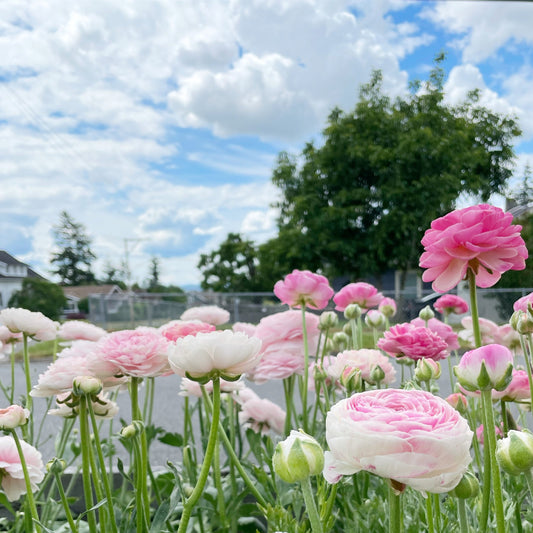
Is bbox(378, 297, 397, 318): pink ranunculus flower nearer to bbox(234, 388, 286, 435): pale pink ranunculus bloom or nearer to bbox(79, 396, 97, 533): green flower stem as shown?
bbox(234, 388, 286, 435): pale pink ranunculus bloom

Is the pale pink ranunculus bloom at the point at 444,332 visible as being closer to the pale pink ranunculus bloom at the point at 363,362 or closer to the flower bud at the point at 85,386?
the pale pink ranunculus bloom at the point at 363,362

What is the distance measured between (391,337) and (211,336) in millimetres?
432

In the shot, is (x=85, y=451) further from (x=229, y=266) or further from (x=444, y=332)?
(x=229, y=266)

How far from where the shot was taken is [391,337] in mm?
849

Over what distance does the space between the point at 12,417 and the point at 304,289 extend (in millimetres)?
555

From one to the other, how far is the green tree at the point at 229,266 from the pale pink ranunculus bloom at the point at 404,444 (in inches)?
932

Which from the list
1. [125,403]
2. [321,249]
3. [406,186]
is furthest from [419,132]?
[125,403]

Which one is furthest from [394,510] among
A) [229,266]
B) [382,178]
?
[229,266]

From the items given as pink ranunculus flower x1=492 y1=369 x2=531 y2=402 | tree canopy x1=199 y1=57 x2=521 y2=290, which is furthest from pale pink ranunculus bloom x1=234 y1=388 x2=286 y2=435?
tree canopy x1=199 y1=57 x2=521 y2=290

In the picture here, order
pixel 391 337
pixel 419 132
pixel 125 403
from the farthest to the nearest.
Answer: pixel 419 132 < pixel 125 403 < pixel 391 337

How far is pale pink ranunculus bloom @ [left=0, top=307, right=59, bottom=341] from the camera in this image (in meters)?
0.91

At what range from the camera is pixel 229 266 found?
25766mm

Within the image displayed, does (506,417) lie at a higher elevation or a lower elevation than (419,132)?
lower

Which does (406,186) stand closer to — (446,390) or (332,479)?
(446,390)
